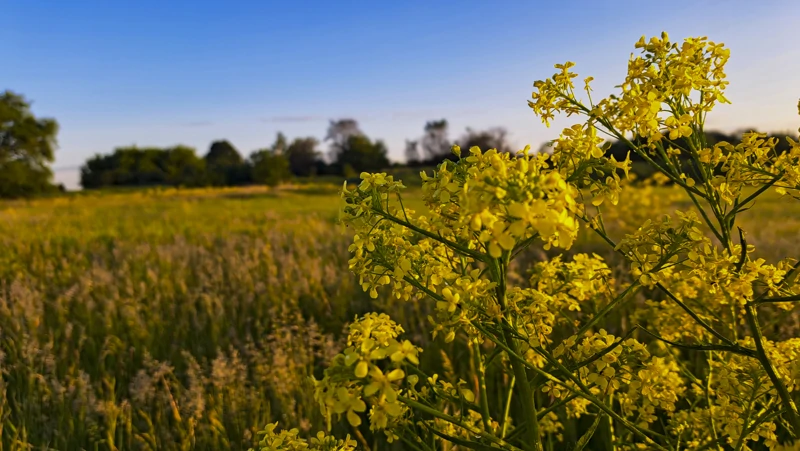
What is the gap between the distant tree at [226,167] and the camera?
201ft

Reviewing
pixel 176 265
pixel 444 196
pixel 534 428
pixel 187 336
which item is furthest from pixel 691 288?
pixel 176 265

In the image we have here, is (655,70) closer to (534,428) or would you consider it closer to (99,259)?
(534,428)

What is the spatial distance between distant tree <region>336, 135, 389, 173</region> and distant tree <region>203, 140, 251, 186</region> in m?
16.4

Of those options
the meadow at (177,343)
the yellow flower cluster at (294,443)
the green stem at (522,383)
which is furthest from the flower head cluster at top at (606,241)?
the meadow at (177,343)

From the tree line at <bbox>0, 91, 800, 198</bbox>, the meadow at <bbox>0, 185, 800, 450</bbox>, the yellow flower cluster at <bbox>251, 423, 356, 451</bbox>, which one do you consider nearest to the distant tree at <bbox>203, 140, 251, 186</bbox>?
the tree line at <bbox>0, 91, 800, 198</bbox>

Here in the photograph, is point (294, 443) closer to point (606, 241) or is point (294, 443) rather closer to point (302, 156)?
point (606, 241)

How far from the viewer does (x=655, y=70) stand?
164 cm

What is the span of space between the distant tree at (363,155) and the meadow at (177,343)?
70487mm

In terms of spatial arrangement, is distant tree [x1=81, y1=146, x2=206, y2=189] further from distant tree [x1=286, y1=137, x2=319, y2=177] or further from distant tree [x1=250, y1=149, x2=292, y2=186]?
distant tree [x1=250, y1=149, x2=292, y2=186]

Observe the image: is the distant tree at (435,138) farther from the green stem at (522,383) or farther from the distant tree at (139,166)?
the green stem at (522,383)

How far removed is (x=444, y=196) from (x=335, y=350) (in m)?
2.91

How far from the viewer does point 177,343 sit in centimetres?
436

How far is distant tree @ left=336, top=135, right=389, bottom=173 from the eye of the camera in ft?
260

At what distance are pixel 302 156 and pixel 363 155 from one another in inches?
722
